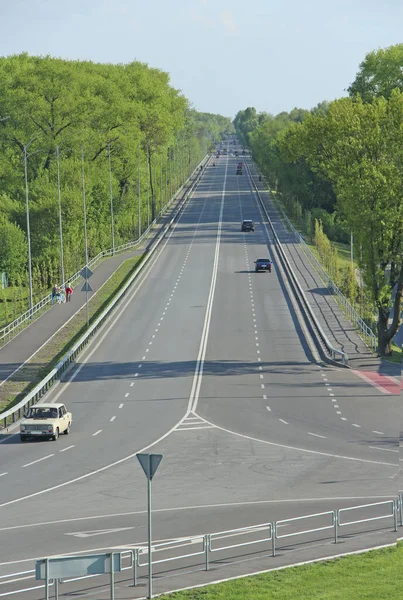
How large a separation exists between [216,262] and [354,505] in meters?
73.0

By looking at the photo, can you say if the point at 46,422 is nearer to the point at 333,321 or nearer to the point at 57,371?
the point at 57,371

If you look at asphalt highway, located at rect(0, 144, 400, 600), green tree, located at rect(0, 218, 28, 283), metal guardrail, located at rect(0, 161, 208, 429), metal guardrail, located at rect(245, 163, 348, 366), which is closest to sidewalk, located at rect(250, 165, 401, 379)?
metal guardrail, located at rect(245, 163, 348, 366)

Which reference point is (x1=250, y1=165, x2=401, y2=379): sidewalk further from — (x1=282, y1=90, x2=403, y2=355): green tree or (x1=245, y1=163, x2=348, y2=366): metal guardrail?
(x1=282, y1=90, x2=403, y2=355): green tree

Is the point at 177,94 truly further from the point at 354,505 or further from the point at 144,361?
the point at 354,505

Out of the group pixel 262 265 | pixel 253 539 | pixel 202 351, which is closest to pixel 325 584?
pixel 253 539

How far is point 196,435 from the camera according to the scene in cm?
4266

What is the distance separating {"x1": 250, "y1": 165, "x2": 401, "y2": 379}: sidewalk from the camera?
197ft

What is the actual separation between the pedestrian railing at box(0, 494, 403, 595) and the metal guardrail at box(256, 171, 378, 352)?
1519 inches

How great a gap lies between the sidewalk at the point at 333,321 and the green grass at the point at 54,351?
45.0 feet

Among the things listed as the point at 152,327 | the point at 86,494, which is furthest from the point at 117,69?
the point at 86,494

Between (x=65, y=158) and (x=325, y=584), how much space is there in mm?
114020

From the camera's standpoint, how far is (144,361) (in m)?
59.8

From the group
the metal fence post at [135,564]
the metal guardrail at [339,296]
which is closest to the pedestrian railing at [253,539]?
the metal fence post at [135,564]

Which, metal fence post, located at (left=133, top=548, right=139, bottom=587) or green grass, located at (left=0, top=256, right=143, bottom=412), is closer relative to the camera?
metal fence post, located at (left=133, top=548, right=139, bottom=587)
